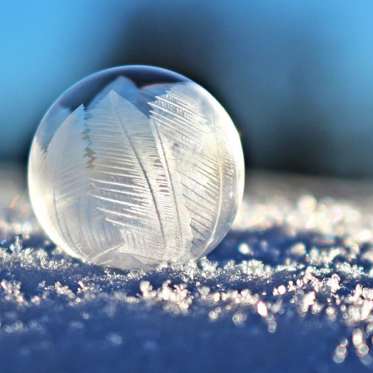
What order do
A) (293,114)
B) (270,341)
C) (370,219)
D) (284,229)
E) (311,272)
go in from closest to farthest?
1. (270,341)
2. (311,272)
3. (284,229)
4. (370,219)
5. (293,114)

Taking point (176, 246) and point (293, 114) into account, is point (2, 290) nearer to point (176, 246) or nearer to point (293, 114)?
point (176, 246)

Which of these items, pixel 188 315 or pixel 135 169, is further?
pixel 135 169

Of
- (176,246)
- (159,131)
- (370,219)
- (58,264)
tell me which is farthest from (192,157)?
(370,219)

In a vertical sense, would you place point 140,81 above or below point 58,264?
above

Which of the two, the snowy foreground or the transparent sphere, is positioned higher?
the transparent sphere

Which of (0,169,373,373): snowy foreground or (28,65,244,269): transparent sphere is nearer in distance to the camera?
(0,169,373,373): snowy foreground
